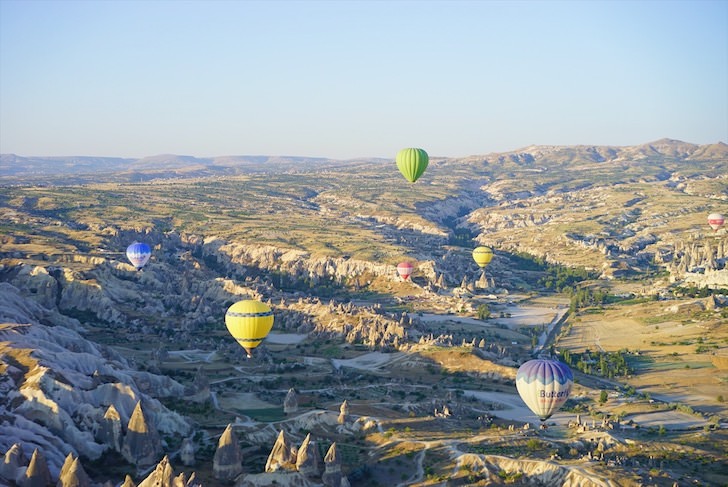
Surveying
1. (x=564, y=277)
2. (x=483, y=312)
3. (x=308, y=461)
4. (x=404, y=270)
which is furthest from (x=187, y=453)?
(x=564, y=277)

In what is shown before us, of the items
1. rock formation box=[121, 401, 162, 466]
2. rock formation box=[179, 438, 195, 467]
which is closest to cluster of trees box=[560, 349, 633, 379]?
rock formation box=[179, 438, 195, 467]

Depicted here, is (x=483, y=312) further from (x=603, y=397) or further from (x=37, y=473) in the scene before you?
(x=37, y=473)

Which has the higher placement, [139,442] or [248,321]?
[248,321]

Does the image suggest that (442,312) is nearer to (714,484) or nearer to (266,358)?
(266,358)

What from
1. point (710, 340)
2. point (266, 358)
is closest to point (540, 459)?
point (266, 358)

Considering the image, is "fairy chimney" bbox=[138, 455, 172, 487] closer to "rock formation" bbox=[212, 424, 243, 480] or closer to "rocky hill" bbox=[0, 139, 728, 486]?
"rocky hill" bbox=[0, 139, 728, 486]

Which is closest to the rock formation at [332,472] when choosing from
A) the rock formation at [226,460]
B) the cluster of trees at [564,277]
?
the rock formation at [226,460]
